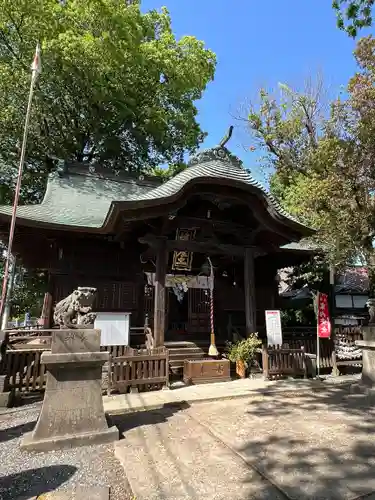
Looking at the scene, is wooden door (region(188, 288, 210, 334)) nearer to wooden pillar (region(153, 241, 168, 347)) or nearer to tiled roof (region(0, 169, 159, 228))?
wooden pillar (region(153, 241, 168, 347))

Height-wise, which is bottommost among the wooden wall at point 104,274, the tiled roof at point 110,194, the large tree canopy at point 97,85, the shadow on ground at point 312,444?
the shadow on ground at point 312,444

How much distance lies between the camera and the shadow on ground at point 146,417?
5474mm

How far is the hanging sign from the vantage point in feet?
32.6

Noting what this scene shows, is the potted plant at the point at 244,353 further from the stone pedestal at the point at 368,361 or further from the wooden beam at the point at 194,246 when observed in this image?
the stone pedestal at the point at 368,361

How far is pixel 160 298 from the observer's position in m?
8.80

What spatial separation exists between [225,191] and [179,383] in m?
5.56

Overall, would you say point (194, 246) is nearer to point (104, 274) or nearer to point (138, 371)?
point (104, 274)

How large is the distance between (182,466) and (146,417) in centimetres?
222

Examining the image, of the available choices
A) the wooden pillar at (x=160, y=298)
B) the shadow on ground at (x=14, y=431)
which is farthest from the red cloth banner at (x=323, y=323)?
the shadow on ground at (x=14, y=431)

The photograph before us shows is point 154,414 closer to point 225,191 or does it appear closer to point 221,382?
point 221,382

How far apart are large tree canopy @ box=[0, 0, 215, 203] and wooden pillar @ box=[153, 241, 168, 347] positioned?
389 inches

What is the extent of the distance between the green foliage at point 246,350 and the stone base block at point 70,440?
16.7ft

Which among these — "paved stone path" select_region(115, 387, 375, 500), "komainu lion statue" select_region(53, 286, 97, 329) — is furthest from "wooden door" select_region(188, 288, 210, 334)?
"komainu lion statue" select_region(53, 286, 97, 329)

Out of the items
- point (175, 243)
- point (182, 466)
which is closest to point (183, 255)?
point (175, 243)
